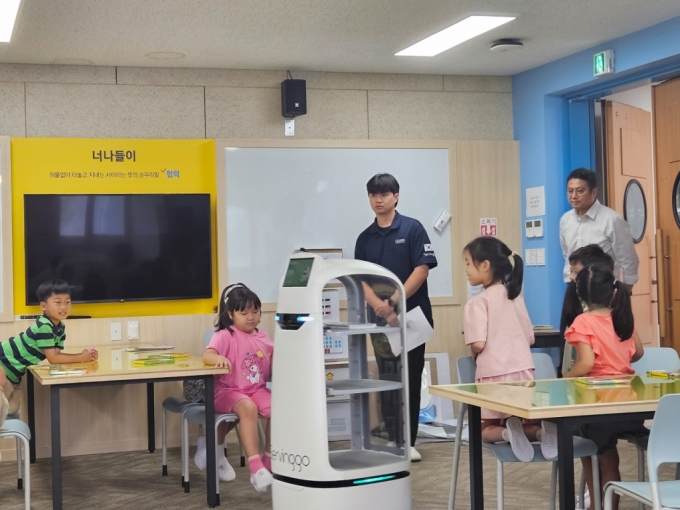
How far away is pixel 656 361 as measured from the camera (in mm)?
4246

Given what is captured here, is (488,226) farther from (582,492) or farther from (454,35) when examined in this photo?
(582,492)

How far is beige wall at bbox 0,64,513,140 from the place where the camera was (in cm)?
632

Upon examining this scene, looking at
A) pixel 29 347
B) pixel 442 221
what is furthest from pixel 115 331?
pixel 442 221

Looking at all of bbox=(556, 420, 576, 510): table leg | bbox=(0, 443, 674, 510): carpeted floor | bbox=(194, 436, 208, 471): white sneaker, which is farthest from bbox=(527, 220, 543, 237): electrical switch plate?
bbox=(556, 420, 576, 510): table leg

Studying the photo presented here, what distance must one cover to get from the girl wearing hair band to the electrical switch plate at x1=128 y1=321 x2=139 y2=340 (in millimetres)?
3069

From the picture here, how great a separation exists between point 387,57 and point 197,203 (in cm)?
175

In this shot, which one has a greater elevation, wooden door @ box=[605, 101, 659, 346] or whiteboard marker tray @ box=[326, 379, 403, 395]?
wooden door @ box=[605, 101, 659, 346]

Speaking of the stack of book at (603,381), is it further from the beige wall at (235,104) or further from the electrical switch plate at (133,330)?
the beige wall at (235,104)

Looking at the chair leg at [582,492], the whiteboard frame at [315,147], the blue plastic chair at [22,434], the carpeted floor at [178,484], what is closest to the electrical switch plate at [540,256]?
the whiteboard frame at [315,147]

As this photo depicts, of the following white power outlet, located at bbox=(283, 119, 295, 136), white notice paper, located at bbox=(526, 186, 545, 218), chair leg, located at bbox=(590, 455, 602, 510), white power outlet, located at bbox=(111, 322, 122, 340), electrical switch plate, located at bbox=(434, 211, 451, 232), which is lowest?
chair leg, located at bbox=(590, 455, 602, 510)

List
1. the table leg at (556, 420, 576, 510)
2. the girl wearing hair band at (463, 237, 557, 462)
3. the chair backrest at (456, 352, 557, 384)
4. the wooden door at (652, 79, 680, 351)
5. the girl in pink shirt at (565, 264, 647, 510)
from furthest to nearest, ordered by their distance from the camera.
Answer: the wooden door at (652, 79, 680, 351) → the chair backrest at (456, 352, 557, 384) → the girl wearing hair band at (463, 237, 557, 462) → the girl in pink shirt at (565, 264, 647, 510) → the table leg at (556, 420, 576, 510)

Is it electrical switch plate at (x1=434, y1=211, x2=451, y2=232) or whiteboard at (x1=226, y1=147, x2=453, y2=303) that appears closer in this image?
whiteboard at (x1=226, y1=147, x2=453, y2=303)

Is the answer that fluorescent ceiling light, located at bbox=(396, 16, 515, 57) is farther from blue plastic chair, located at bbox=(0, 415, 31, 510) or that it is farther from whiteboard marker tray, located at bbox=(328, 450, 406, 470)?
blue plastic chair, located at bbox=(0, 415, 31, 510)

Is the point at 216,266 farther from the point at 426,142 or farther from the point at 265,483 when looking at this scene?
the point at 265,483
